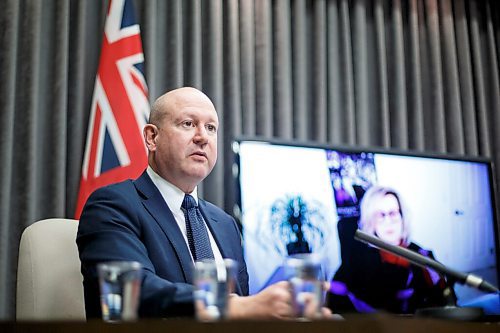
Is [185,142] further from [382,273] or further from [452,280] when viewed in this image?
[382,273]

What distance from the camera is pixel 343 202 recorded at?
293 centimetres

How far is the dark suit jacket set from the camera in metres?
1.72

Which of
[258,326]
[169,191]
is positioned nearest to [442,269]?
[169,191]

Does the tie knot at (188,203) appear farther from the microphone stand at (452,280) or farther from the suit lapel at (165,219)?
the microphone stand at (452,280)

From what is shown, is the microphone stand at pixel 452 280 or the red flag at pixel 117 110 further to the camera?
the red flag at pixel 117 110

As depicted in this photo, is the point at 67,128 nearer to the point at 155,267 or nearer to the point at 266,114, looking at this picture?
the point at 266,114

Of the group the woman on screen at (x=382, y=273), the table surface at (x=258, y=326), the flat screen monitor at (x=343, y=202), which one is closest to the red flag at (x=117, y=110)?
the flat screen monitor at (x=343, y=202)

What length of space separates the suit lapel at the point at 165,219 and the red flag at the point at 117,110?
2.35 ft

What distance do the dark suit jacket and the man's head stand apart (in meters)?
0.09

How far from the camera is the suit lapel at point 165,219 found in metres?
1.90

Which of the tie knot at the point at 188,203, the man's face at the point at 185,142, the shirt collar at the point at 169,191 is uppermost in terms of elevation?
the man's face at the point at 185,142

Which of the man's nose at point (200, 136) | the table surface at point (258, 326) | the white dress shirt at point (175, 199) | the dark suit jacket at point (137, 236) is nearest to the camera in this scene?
the table surface at point (258, 326)

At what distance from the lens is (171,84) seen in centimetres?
316

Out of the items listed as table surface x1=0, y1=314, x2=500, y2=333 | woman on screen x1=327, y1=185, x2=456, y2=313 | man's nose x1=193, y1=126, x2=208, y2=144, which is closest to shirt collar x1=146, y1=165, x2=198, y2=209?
man's nose x1=193, y1=126, x2=208, y2=144
